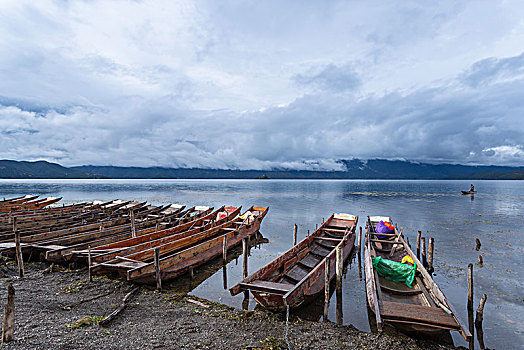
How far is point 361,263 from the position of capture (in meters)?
17.5

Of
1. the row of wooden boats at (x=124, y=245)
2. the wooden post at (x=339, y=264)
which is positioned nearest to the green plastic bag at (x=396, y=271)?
the wooden post at (x=339, y=264)

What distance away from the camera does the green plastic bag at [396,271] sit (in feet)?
38.5

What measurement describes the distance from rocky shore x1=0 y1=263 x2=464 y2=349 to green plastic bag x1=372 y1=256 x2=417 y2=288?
3.75m

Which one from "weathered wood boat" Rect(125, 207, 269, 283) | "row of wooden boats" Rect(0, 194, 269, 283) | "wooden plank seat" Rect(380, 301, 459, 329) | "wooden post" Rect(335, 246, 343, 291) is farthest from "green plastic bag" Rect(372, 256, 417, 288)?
"weathered wood boat" Rect(125, 207, 269, 283)

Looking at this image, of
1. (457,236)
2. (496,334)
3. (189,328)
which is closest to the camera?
(189,328)

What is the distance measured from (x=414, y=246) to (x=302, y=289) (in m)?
17.4

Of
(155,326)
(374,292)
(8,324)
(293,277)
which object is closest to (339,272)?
(293,277)

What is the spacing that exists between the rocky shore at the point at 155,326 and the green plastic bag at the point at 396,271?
3746 mm

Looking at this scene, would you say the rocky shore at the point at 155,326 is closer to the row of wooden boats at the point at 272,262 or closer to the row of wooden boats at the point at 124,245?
the row of wooden boats at the point at 272,262

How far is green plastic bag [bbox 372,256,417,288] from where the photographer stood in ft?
38.5

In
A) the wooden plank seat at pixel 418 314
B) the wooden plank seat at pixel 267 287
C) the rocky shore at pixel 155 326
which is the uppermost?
the wooden plank seat at pixel 267 287

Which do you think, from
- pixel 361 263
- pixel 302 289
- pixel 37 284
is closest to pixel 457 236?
pixel 361 263

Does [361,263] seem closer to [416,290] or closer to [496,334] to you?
[416,290]

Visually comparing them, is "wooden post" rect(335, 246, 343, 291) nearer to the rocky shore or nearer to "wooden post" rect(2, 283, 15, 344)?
the rocky shore
